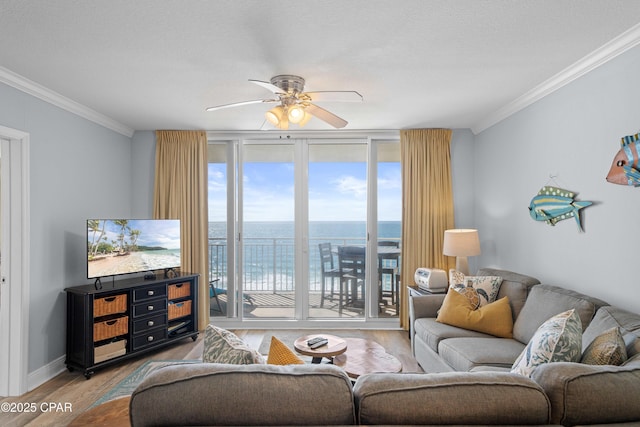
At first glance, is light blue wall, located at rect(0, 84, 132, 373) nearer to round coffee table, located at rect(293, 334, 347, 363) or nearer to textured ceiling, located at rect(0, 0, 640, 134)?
textured ceiling, located at rect(0, 0, 640, 134)

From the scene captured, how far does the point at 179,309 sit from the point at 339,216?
2.23 meters

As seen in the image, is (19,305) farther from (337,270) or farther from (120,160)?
(337,270)

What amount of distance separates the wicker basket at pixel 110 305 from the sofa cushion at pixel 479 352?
2.94 m

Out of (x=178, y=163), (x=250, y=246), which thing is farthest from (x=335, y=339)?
(x=178, y=163)

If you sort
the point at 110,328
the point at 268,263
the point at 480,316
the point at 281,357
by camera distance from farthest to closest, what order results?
the point at 268,263 < the point at 110,328 < the point at 480,316 < the point at 281,357

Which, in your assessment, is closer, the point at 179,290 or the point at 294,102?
the point at 294,102

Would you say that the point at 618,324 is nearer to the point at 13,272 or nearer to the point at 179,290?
the point at 179,290

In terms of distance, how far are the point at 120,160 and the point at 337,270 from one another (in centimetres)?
303

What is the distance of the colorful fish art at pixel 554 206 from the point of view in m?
2.85

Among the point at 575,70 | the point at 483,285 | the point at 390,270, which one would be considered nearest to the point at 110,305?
the point at 390,270

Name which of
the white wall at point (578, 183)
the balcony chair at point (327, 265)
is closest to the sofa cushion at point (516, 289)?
the white wall at point (578, 183)

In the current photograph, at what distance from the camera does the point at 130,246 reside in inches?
152

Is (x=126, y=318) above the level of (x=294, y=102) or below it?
below

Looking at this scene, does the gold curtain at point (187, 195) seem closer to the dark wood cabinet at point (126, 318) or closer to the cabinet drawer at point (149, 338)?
the dark wood cabinet at point (126, 318)
